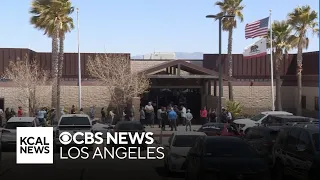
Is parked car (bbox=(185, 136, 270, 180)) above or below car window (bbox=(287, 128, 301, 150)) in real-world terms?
below

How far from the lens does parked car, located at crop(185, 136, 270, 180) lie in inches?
415

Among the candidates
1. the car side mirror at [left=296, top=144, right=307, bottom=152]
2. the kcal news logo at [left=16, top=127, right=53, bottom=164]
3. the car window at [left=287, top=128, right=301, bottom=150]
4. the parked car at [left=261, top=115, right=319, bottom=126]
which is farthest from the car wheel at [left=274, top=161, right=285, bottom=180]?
the parked car at [left=261, top=115, right=319, bottom=126]

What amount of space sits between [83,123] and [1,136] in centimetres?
348

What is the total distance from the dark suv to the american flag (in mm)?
22244

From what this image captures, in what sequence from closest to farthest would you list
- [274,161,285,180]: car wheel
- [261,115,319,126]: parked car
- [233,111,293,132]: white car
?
[274,161,285,180]: car wheel, [261,115,319,126]: parked car, [233,111,293,132]: white car

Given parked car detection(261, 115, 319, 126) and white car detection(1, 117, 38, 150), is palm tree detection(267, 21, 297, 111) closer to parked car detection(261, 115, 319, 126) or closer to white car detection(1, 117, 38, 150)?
parked car detection(261, 115, 319, 126)

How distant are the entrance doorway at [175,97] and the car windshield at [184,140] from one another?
29021mm

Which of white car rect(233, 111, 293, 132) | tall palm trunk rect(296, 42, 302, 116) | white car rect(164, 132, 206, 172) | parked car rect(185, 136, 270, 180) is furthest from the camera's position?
tall palm trunk rect(296, 42, 302, 116)

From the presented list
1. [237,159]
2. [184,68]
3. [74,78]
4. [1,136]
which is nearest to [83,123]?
[1,136]

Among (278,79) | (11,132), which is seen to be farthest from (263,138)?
(278,79)

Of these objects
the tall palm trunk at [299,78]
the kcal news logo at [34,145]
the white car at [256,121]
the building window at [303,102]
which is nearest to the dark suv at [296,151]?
the kcal news logo at [34,145]

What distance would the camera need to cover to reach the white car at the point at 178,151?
14461 millimetres

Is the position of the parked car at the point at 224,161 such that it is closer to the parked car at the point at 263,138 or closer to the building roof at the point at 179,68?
the parked car at the point at 263,138

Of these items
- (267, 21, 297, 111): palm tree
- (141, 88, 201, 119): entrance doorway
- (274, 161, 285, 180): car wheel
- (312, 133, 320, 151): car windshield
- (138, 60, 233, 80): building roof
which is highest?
(267, 21, 297, 111): palm tree
